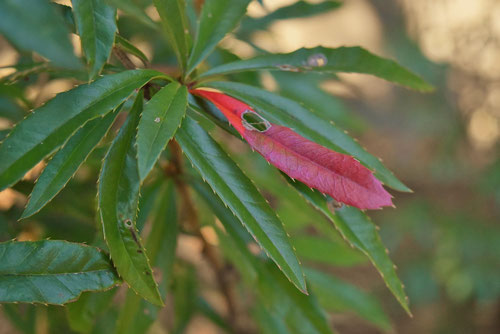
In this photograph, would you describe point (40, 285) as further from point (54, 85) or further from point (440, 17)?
point (440, 17)

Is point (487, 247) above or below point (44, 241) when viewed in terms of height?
below

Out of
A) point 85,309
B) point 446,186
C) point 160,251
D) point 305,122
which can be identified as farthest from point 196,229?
point 446,186

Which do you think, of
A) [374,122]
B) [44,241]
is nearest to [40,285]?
[44,241]

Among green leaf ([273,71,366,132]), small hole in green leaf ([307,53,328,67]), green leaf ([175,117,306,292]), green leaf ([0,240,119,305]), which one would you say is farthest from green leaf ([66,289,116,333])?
green leaf ([273,71,366,132])

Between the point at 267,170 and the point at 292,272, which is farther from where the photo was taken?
the point at 267,170

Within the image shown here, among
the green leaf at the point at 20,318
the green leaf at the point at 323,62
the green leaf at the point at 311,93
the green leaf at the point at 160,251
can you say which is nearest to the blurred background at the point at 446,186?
the green leaf at the point at 311,93

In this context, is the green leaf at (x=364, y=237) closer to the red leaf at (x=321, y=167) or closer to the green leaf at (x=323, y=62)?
the red leaf at (x=321, y=167)

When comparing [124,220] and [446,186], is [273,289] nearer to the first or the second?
[124,220]
